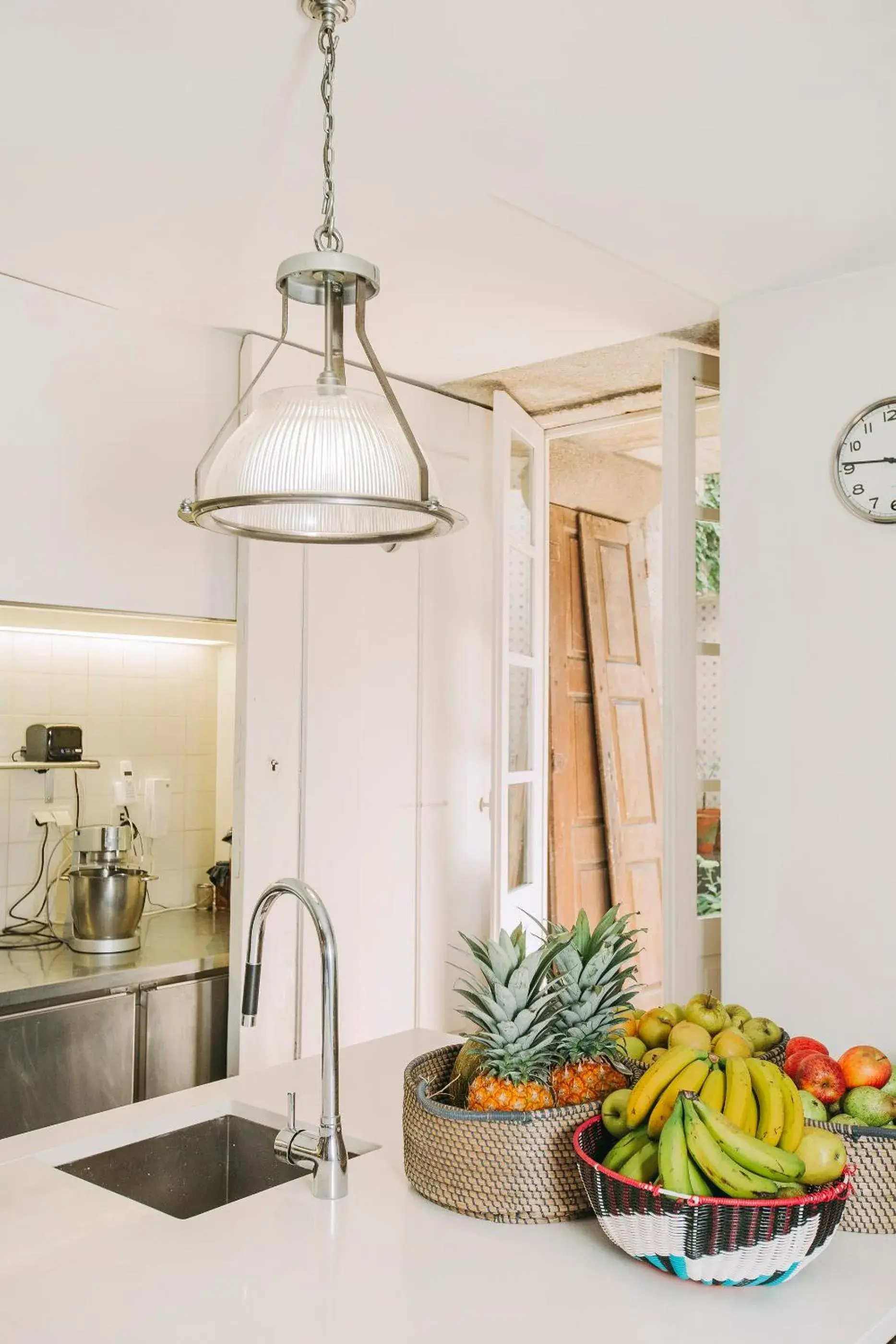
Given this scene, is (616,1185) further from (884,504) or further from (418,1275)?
(884,504)

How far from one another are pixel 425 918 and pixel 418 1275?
246 cm

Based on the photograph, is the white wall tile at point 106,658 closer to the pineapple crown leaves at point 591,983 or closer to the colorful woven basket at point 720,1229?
the pineapple crown leaves at point 591,983

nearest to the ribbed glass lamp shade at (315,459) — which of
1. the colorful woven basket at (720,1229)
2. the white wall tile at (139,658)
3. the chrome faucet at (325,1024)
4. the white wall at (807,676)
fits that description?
the chrome faucet at (325,1024)

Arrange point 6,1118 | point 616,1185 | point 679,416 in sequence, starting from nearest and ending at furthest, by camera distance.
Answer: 1. point 616,1185
2. point 6,1118
3. point 679,416

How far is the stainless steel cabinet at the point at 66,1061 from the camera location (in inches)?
104

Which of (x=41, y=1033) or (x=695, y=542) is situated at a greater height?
(x=695, y=542)

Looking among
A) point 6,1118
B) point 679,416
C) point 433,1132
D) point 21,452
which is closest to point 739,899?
point 679,416

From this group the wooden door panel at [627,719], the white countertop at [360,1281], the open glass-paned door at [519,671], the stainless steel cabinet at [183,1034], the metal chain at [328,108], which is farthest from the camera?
the wooden door panel at [627,719]

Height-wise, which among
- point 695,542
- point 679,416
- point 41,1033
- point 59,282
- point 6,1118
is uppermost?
point 59,282

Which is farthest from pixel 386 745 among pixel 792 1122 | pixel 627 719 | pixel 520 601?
pixel 792 1122

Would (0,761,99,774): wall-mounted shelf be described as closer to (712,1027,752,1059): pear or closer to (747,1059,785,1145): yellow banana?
(712,1027,752,1059): pear

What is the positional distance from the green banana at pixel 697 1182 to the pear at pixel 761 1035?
45 cm

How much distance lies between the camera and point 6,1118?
2.64 metres

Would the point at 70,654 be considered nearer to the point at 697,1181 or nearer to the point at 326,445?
the point at 326,445
